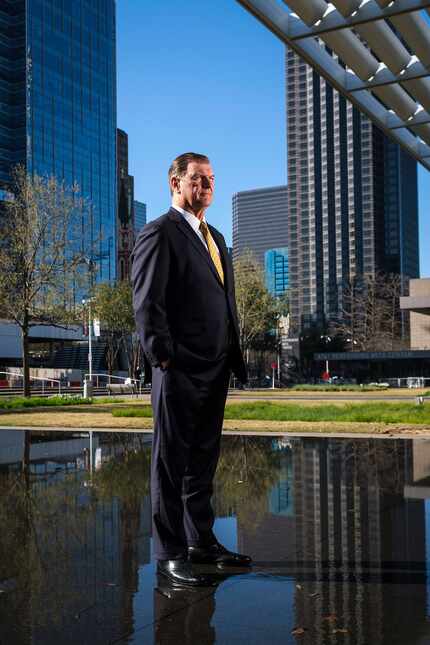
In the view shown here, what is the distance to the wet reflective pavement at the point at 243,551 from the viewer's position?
286 centimetres

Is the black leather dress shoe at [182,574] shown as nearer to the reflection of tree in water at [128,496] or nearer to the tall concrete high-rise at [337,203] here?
the reflection of tree in water at [128,496]

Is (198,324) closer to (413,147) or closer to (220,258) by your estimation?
(220,258)

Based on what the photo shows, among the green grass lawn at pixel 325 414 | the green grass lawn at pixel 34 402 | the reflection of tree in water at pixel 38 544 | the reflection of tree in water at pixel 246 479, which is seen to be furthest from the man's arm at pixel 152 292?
the green grass lawn at pixel 34 402

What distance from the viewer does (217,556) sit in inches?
154

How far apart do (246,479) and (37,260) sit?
23182mm

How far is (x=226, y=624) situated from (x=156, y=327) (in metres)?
1.40

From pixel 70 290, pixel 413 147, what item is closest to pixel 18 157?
pixel 70 290

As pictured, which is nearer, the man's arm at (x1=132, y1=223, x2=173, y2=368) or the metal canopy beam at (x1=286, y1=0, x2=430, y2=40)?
the man's arm at (x1=132, y1=223, x2=173, y2=368)

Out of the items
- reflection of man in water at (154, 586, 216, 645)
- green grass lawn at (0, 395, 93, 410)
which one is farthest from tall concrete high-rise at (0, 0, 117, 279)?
reflection of man in water at (154, 586, 216, 645)

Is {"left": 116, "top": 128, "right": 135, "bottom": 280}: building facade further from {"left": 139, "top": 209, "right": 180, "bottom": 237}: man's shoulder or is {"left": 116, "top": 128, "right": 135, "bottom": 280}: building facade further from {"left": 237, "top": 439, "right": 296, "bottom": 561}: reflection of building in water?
{"left": 139, "top": 209, "right": 180, "bottom": 237}: man's shoulder

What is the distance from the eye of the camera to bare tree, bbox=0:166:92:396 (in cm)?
2738

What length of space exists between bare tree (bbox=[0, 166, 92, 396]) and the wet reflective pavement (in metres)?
20.1

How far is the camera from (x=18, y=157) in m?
117

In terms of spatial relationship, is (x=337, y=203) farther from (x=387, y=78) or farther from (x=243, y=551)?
(x=243, y=551)
